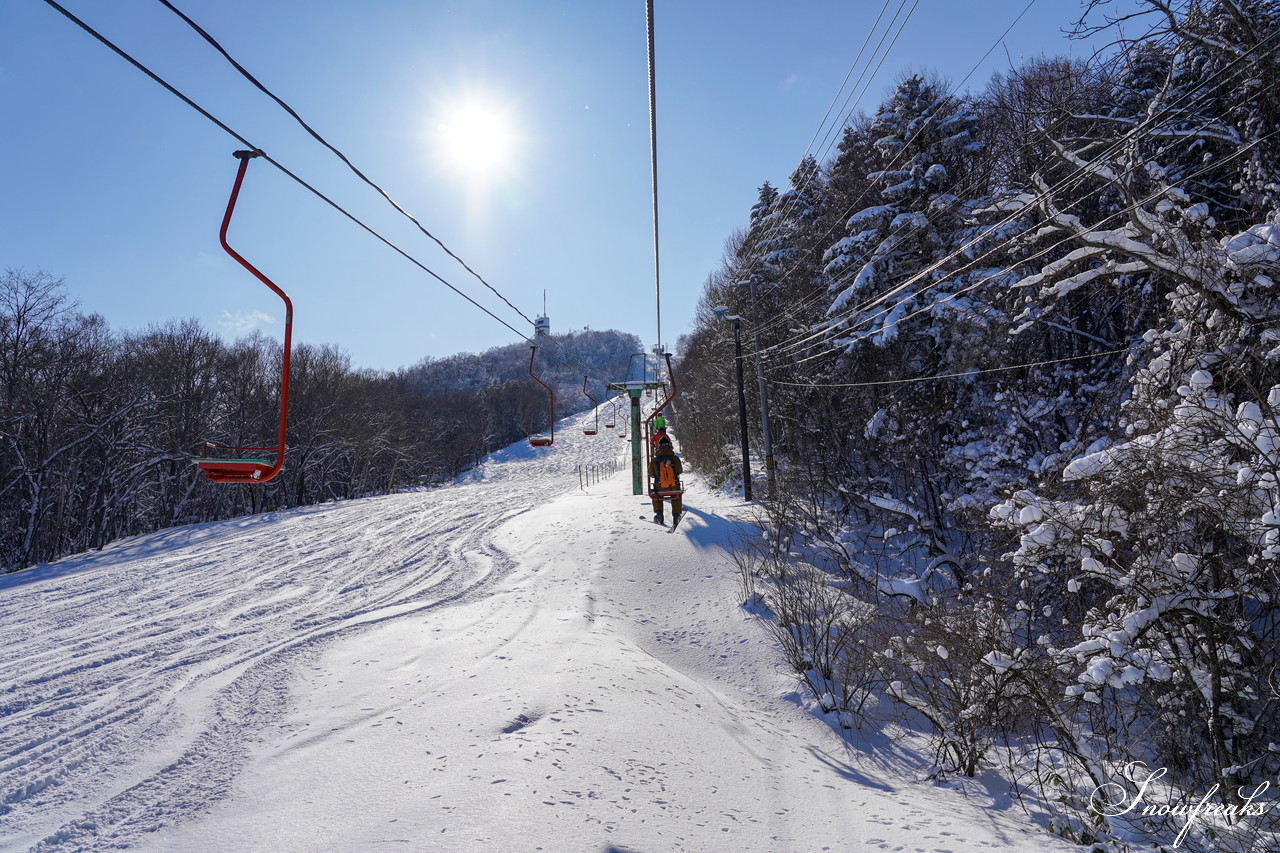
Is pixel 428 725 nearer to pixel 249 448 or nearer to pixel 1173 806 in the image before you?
pixel 249 448

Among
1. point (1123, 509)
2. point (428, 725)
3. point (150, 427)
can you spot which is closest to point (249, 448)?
point (428, 725)

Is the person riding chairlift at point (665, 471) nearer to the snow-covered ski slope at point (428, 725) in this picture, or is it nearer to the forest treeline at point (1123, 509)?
the forest treeline at point (1123, 509)

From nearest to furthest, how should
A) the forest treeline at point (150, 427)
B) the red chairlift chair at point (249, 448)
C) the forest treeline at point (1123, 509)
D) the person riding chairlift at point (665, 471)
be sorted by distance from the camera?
the red chairlift chair at point (249, 448) < the forest treeline at point (1123, 509) < the person riding chairlift at point (665, 471) < the forest treeline at point (150, 427)

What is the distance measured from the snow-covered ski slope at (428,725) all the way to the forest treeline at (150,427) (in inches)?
291

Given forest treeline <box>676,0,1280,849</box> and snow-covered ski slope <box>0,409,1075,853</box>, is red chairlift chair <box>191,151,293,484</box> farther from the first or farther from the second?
forest treeline <box>676,0,1280,849</box>

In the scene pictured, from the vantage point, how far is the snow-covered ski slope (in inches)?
153

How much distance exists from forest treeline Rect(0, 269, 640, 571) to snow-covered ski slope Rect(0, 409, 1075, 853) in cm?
740

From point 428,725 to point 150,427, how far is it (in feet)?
108

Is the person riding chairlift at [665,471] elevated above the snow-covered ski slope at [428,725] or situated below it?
above

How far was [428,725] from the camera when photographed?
516cm

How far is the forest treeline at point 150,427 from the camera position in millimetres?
24219

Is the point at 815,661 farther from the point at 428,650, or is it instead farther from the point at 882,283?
the point at 882,283

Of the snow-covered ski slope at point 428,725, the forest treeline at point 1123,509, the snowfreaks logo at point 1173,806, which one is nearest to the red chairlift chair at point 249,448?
the snow-covered ski slope at point 428,725

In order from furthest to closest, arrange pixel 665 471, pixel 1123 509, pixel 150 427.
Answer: pixel 150 427 → pixel 665 471 → pixel 1123 509
